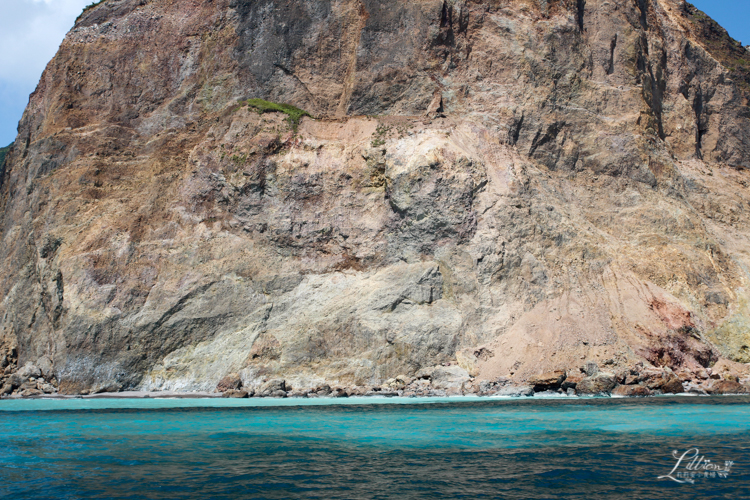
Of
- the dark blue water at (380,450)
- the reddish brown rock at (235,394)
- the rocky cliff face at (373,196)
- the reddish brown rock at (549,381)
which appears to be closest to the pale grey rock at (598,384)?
the reddish brown rock at (549,381)

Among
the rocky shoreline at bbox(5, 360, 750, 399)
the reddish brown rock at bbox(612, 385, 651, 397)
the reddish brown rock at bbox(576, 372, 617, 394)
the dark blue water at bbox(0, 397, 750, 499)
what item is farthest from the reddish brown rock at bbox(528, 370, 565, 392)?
the dark blue water at bbox(0, 397, 750, 499)

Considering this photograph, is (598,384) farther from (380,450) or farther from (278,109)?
(278,109)

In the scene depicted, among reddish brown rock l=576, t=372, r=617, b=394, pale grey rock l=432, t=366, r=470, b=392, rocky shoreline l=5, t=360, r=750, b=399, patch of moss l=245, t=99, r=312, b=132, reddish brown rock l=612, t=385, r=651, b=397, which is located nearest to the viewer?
reddish brown rock l=612, t=385, r=651, b=397

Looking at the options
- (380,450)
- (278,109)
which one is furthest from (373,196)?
(380,450)

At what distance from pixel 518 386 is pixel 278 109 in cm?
2092

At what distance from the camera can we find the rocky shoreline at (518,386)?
2173 centimetres

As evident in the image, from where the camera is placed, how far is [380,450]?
11.8 m

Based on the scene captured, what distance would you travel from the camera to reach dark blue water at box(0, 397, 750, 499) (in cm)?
867

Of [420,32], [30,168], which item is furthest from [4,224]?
[420,32]

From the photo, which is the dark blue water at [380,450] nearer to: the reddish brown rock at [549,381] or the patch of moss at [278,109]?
the reddish brown rock at [549,381]

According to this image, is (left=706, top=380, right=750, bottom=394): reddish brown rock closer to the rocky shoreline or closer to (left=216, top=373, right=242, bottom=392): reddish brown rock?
the rocky shoreline

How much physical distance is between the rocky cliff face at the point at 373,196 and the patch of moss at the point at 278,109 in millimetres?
696

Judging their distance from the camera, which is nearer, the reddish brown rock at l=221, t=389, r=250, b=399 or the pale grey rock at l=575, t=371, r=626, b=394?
the pale grey rock at l=575, t=371, r=626, b=394

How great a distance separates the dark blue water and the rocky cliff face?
24.4ft
